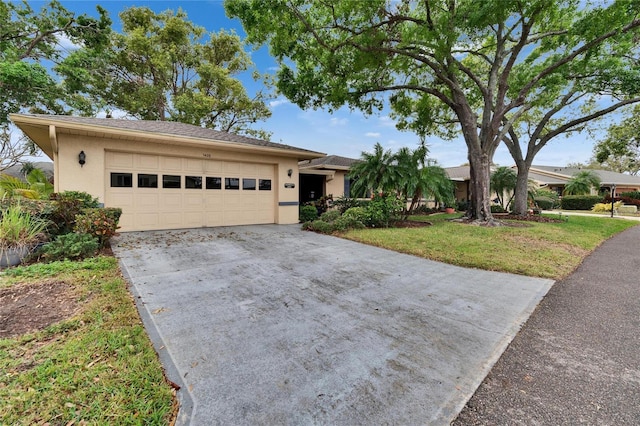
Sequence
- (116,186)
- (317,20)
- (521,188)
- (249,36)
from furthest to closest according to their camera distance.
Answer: (521,188) < (317,20) < (249,36) < (116,186)

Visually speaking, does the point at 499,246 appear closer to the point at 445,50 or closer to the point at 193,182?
the point at 445,50

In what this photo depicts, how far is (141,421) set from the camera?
1.62 metres

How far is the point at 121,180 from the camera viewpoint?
7.81m

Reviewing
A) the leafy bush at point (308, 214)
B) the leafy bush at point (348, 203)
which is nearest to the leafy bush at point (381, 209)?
the leafy bush at point (348, 203)

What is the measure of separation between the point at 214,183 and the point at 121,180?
2.57m

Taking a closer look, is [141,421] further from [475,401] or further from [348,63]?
[348,63]

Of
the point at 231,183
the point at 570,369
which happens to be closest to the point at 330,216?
the point at 231,183

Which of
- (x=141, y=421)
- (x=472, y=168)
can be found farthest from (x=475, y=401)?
(x=472, y=168)

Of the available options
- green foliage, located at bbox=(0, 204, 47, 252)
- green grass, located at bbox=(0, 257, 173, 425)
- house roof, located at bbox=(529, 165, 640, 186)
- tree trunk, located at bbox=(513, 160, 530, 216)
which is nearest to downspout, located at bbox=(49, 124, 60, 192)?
green foliage, located at bbox=(0, 204, 47, 252)

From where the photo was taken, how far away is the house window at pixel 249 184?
9973 mm

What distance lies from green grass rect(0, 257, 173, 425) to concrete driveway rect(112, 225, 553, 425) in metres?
0.17

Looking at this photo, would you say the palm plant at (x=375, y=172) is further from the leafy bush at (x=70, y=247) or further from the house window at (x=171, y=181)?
the leafy bush at (x=70, y=247)

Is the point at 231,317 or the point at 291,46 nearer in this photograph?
the point at 231,317

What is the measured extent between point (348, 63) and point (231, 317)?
9.87 metres
